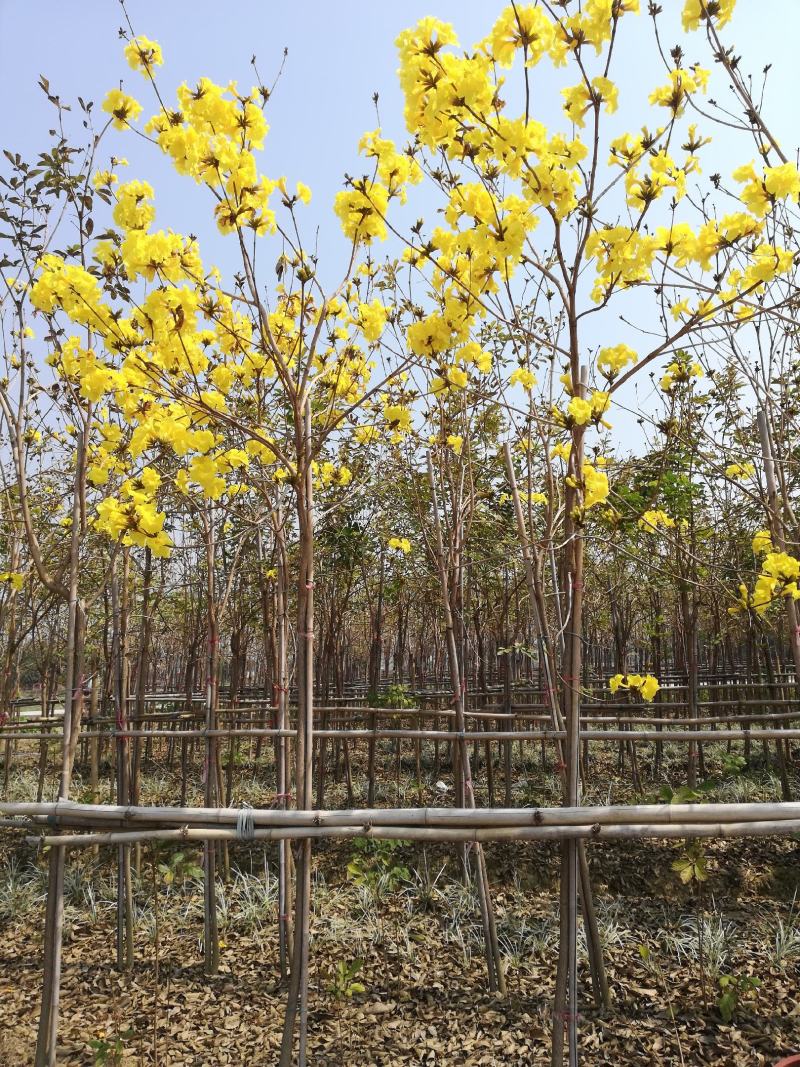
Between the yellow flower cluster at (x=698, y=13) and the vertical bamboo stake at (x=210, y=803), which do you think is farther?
the vertical bamboo stake at (x=210, y=803)

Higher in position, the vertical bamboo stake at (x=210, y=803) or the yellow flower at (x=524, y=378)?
the yellow flower at (x=524, y=378)

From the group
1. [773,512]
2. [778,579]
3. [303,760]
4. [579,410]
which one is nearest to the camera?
[579,410]

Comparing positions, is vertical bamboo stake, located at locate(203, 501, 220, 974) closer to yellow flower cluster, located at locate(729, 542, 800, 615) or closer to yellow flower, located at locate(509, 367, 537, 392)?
yellow flower, located at locate(509, 367, 537, 392)

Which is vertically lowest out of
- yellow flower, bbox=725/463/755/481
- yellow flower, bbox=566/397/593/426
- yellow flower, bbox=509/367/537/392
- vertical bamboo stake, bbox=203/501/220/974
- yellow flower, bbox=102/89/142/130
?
vertical bamboo stake, bbox=203/501/220/974

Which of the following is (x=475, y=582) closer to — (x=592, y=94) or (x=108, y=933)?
(x=108, y=933)

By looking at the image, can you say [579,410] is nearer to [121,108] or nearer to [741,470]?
[121,108]

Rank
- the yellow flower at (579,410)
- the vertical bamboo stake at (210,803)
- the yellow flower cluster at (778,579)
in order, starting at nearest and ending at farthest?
the yellow flower at (579,410) → the yellow flower cluster at (778,579) → the vertical bamboo stake at (210,803)

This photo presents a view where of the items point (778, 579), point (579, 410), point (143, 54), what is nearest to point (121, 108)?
point (143, 54)

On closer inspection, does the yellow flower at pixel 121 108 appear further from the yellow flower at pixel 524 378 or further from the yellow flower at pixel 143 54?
the yellow flower at pixel 524 378

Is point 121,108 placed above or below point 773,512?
above

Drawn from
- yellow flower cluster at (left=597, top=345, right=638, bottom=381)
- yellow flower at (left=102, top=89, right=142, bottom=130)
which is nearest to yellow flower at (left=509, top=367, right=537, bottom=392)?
yellow flower cluster at (left=597, top=345, right=638, bottom=381)

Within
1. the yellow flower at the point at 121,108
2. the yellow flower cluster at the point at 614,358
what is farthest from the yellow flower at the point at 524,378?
the yellow flower at the point at 121,108

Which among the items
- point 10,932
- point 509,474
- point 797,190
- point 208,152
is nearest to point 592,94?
point 797,190

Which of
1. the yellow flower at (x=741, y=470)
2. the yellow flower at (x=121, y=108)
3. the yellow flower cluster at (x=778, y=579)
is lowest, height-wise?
the yellow flower cluster at (x=778, y=579)
